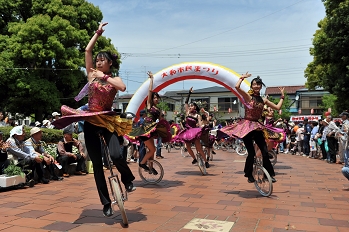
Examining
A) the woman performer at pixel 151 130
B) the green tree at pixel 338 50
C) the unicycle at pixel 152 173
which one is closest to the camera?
the woman performer at pixel 151 130

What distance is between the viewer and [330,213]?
4.71 m

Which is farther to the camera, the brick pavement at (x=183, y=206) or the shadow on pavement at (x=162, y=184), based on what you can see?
the shadow on pavement at (x=162, y=184)

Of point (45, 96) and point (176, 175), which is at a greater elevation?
point (45, 96)

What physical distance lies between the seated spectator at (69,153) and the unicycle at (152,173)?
87.1 inches

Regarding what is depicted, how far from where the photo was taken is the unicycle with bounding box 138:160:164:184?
271 inches

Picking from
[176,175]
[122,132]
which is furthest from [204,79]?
[122,132]

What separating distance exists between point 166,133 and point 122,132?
2.56 metres

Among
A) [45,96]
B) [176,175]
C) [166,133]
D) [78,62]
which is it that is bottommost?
[176,175]

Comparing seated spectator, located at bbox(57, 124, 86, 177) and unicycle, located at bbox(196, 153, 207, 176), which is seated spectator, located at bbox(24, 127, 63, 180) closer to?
seated spectator, located at bbox(57, 124, 86, 177)

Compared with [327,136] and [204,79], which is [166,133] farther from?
[204,79]

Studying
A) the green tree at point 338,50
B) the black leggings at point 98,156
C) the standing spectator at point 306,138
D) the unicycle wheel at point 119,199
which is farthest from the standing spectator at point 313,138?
the unicycle wheel at point 119,199

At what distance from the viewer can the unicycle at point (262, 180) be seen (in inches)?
217

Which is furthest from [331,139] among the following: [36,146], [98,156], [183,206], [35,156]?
[98,156]

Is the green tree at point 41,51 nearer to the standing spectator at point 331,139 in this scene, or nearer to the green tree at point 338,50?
the green tree at point 338,50
